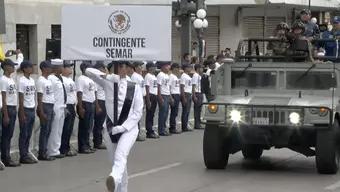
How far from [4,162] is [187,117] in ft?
23.6

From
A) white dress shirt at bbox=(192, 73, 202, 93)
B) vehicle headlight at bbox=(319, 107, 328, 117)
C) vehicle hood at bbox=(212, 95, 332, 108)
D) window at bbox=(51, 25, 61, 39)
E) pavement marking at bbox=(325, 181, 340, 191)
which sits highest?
window at bbox=(51, 25, 61, 39)

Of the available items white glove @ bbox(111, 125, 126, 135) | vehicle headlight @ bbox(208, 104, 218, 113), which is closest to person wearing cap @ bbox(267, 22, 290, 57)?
vehicle headlight @ bbox(208, 104, 218, 113)

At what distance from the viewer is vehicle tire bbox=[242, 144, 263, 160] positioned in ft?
42.0

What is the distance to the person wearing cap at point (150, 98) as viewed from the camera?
16.7 meters

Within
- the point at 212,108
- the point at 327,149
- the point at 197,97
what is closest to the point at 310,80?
the point at 327,149

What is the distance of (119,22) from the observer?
12172 mm

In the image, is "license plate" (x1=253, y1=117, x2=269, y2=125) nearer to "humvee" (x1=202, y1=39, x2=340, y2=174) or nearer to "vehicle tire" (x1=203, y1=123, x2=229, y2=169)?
"humvee" (x1=202, y1=39, x2=340, y2=174)

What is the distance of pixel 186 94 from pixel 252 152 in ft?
18.0

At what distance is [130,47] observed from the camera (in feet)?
39.4

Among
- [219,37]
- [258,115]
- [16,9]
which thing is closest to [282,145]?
[258,115]

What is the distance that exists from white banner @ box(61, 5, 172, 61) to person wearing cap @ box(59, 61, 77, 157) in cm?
85

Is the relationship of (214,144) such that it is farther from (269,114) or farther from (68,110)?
(68,110)

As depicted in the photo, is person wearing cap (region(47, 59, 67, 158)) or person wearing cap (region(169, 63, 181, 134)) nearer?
person wearing cap (region(47, 59, 67, 158))

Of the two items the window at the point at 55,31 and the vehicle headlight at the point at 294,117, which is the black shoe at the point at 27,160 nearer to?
the vehicle headlight at the point at 294,117
